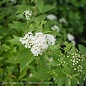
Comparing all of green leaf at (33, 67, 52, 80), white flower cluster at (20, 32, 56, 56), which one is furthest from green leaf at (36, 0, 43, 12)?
green leaf at (33, 67, 52, 80)

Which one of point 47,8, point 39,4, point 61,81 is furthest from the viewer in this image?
point 47,8

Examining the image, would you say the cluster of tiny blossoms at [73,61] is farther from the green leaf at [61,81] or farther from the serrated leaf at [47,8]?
the serrated leaf at [47,8]

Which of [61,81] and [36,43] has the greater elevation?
[36,43]

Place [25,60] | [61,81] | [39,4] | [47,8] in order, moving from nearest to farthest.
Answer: [61,81]
[25,60]
[39,4]
[47,8]

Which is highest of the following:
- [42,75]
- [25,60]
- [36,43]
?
[36,43]

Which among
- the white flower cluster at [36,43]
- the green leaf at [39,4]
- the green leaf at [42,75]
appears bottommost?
the green leaf at [42,75]

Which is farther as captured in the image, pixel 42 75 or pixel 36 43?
pixel 42 75

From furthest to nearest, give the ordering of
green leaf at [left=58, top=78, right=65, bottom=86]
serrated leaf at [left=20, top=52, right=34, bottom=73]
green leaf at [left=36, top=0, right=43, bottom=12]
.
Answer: green leaf at [left=36, top=0, right=43, bottom=12] → serrated leaf at [left=20, top=52, right=34, bottom=73] → green leaf at [left=58, top=78, right=65, bottom=86]

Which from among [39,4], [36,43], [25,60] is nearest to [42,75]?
[25,60]

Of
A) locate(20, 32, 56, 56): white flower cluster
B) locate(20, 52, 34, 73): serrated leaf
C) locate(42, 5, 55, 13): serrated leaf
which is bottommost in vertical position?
locate(42, 5, 55, 13): serrated leaf

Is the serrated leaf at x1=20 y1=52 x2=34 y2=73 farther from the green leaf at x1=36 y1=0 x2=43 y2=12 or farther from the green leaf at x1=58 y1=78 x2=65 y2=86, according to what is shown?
the green leaf at x1=36 y1=0 x2=43 y2=12

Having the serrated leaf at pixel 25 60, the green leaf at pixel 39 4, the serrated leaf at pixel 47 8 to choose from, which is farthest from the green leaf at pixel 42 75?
the serrated leaf at pixel 47 8

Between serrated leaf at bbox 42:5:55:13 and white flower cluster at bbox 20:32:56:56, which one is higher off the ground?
white flower cluster at bbox 20:32:56:56

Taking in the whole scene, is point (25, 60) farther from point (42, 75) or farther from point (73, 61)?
point (73, 61)
